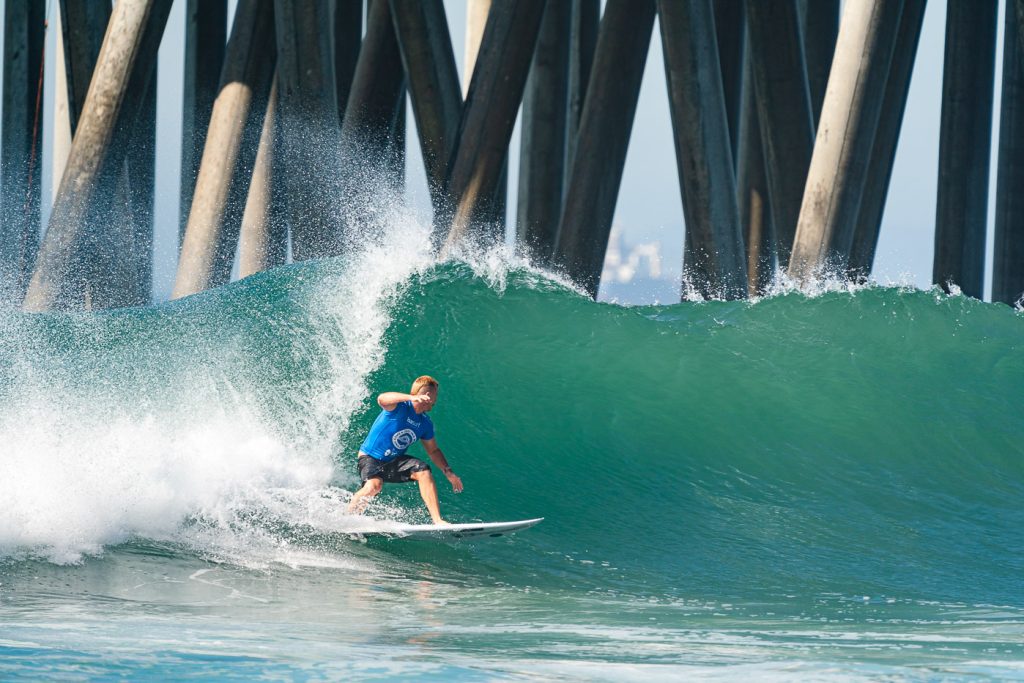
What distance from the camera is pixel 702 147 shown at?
12.5 m

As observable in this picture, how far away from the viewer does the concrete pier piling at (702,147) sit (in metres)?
12.5

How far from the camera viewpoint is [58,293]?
14.9 meters

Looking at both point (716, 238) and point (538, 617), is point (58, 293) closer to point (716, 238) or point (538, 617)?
point (716, 238)

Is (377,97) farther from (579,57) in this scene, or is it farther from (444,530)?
(444,530)

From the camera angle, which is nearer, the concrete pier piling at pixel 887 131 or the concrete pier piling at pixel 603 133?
the concrete pier piling at pixel 603 133

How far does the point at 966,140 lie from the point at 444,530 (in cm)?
1030

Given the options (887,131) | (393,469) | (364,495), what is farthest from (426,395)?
(887,131)

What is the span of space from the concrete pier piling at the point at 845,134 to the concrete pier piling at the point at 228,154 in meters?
6.80

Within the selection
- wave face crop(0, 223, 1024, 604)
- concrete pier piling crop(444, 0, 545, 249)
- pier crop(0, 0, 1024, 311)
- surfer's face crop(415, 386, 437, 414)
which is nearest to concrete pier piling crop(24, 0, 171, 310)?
pier crop(0, 0, 1024, 311)

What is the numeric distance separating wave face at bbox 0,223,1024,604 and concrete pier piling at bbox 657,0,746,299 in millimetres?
616

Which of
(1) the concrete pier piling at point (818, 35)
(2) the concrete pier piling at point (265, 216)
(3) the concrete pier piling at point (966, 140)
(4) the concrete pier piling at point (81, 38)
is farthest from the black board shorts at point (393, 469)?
(4) the concrete pier piling at point (81, 38)

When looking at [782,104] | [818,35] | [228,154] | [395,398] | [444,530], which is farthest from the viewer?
[818,35]

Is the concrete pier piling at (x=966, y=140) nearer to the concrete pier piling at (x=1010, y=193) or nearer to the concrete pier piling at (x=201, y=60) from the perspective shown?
the concrete pier piling at (x=1010, y=193)

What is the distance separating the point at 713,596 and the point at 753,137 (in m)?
11.1
